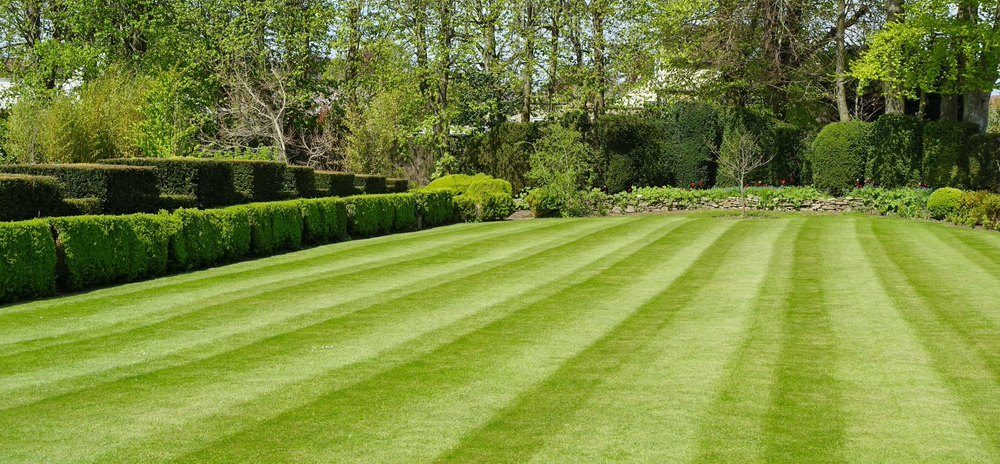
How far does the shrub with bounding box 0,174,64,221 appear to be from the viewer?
12734mm

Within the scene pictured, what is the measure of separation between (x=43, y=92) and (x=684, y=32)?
24.3m

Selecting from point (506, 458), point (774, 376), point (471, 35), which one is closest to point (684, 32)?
point (471, 35)

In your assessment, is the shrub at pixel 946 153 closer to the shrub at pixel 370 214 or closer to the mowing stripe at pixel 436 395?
the shrub at pixel 370 214

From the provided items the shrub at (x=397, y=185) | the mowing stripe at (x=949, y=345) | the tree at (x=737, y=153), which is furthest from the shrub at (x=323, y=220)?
the tree at (x=737, y=153)

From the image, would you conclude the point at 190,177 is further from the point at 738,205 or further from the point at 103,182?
the point at 738,205

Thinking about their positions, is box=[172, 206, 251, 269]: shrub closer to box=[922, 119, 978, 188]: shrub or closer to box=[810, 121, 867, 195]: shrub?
box=[810, 121, 867, 195]: shrub

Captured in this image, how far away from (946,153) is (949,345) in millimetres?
20915

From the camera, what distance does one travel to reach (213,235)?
1560 centimetres

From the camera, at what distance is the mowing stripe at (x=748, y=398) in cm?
591

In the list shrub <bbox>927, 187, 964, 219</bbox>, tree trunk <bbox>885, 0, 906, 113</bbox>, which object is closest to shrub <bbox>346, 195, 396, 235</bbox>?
shrub <bbox>927, 187, 964, 219</bbox>

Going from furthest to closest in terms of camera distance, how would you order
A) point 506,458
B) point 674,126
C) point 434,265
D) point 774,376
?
point 674,126 → point 434,265 → point 774,376 → point 506,458

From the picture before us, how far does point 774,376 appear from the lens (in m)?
7.73

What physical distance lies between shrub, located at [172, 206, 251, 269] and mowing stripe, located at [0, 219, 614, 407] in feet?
10.5

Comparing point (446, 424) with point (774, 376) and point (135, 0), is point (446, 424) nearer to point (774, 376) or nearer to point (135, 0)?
point (774, 376)
